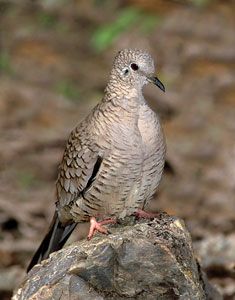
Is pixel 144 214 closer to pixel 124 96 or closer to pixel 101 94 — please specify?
pixel 124 96

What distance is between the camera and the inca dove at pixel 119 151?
6.05 meters

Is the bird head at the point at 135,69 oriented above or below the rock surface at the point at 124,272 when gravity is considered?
above

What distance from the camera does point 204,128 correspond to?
11.2 metres

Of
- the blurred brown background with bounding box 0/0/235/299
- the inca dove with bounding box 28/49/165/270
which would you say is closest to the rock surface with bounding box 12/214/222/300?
the inca dove with bounding box 28/49/165/270

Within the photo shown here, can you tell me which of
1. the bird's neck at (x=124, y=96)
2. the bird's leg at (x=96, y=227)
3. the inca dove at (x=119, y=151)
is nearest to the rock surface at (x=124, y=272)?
the bird's leg at (x=96, y=227)

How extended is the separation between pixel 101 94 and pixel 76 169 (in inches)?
215

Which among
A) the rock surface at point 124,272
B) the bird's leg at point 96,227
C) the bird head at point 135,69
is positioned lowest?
the rock surface at point 124,272

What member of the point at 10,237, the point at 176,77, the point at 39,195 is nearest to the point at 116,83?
the point at 10,237

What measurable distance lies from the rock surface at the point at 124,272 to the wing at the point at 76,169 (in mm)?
695

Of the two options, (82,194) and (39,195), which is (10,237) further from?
(82,194)

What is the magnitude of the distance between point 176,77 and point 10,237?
3.83m

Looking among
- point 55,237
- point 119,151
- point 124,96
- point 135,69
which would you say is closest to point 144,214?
point 119,151

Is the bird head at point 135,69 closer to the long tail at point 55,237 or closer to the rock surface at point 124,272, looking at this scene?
the rock surface at point 124,272

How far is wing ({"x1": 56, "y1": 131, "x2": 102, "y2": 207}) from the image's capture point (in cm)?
622
